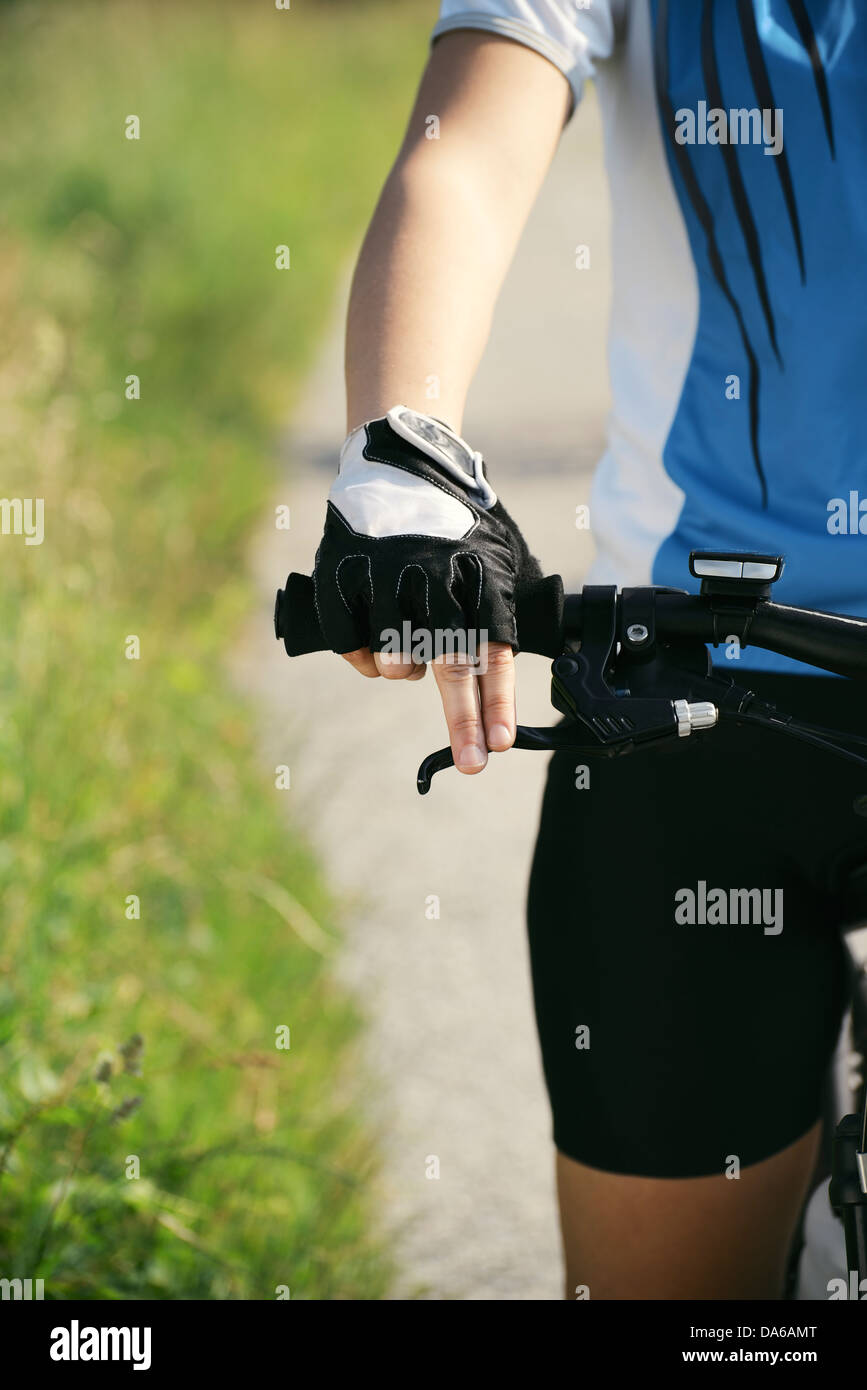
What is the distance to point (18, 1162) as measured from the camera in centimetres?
206

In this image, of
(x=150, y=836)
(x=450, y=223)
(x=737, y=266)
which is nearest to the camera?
(x=450, y=223)

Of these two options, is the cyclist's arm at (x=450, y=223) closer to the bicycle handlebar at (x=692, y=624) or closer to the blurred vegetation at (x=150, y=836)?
the bicycle handlebar at (x=692, y=624)

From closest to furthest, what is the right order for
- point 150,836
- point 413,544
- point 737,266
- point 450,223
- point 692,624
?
point 413,544 < point 692,624 < point 450,223 < point 737,266 < point 150,836

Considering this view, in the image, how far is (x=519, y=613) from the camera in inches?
45.8

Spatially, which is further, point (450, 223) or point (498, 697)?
point (450, 223)

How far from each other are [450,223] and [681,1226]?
115cm

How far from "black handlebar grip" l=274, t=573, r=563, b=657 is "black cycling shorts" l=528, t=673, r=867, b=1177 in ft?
1.24

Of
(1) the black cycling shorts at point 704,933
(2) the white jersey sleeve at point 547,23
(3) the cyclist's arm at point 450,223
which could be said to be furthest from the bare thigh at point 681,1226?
(2) the white jersey sleeve at point 547,23

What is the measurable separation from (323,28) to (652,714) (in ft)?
62.4

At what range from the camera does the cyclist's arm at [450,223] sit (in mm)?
1268

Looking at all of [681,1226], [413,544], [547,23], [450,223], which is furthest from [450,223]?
[681,1226]

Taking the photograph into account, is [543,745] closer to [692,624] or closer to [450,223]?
[692,624]

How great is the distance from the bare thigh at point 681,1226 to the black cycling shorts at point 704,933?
0.03 m
